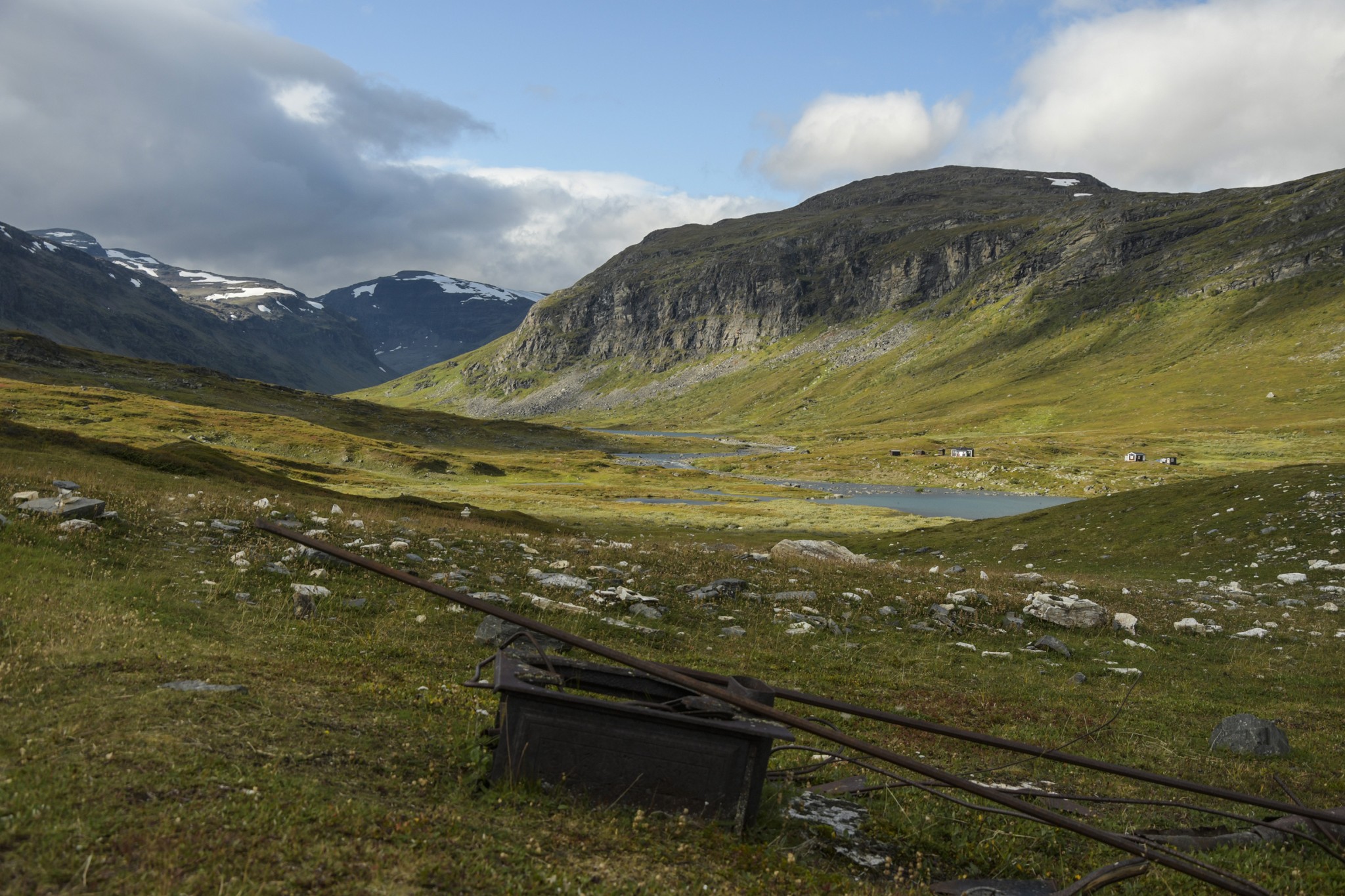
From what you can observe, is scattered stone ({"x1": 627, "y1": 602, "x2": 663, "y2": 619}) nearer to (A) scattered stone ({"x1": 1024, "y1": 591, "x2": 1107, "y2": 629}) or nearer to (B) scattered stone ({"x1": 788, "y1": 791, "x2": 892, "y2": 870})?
(B) scattered stone ({"x1": 788, "y1": 791, "x2": 892, "y2": 870})

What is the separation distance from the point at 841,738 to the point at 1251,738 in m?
10.3

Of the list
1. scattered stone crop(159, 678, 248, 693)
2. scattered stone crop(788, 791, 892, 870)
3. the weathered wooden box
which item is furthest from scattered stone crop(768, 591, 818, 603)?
scattered stone crop(159, 678, 248, 693)

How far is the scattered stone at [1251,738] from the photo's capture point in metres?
11.8

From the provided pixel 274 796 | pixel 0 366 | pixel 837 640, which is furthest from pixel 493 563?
pixel 0 366

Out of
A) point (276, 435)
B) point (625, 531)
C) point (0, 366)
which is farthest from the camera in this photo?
point (0, 366)

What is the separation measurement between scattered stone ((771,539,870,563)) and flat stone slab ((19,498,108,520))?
82.5 feet

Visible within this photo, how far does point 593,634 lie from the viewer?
15.9 meters

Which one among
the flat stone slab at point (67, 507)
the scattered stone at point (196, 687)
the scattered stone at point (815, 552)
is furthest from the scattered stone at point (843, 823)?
the scattered stone at point (815, 552)

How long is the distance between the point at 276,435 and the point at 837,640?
98471 millimetres

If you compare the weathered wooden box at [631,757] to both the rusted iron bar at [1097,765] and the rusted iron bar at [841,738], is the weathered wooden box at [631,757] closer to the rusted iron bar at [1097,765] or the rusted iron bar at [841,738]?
the rusted iron bar at [841,738]

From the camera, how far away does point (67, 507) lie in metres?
15.7

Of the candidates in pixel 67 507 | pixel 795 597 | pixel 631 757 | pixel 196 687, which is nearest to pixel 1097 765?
pixel 631 757

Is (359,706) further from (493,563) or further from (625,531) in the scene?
(625,531)

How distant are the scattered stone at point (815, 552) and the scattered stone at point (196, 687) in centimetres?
2707
